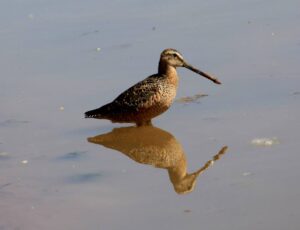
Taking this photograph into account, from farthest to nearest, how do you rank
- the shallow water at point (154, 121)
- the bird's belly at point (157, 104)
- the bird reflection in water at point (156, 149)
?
the bird's belly at point (157, 104)
the bird reflection in water at point (156, 149)
the shallow water at point (154, 121)

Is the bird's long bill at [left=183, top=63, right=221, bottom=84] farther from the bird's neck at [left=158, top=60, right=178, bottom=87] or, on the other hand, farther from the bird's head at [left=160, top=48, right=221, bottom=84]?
the bird's neck at [left=158, top=60, right=178, bottom=87]

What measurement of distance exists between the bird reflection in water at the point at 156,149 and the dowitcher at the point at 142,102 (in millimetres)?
128

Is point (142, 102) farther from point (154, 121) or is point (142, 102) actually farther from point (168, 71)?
point (168, 71)

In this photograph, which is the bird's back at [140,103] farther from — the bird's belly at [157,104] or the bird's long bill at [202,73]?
the bird's long bill at [202,73]

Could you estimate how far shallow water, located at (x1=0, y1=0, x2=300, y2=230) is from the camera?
264 inches

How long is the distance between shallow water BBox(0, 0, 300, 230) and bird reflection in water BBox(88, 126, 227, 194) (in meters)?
0.02

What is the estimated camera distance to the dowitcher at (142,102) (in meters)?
8.81

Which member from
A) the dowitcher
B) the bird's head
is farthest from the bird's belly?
the bird's head

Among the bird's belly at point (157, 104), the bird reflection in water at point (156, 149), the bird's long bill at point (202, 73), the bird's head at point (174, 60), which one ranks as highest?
the bird's head at point (174, 60)

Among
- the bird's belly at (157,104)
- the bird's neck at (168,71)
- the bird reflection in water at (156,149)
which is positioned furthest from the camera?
the bird's neck at (168,71)

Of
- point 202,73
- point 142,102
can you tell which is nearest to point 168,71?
point 202,73

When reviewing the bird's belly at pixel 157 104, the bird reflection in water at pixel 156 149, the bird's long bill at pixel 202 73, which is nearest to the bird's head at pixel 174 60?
the bird's long bill at pixel 202 73

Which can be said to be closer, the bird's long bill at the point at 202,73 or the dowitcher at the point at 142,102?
the dowitcher at the point at 142,102

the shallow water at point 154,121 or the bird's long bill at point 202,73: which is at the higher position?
the bird's long bill at point 202,73
